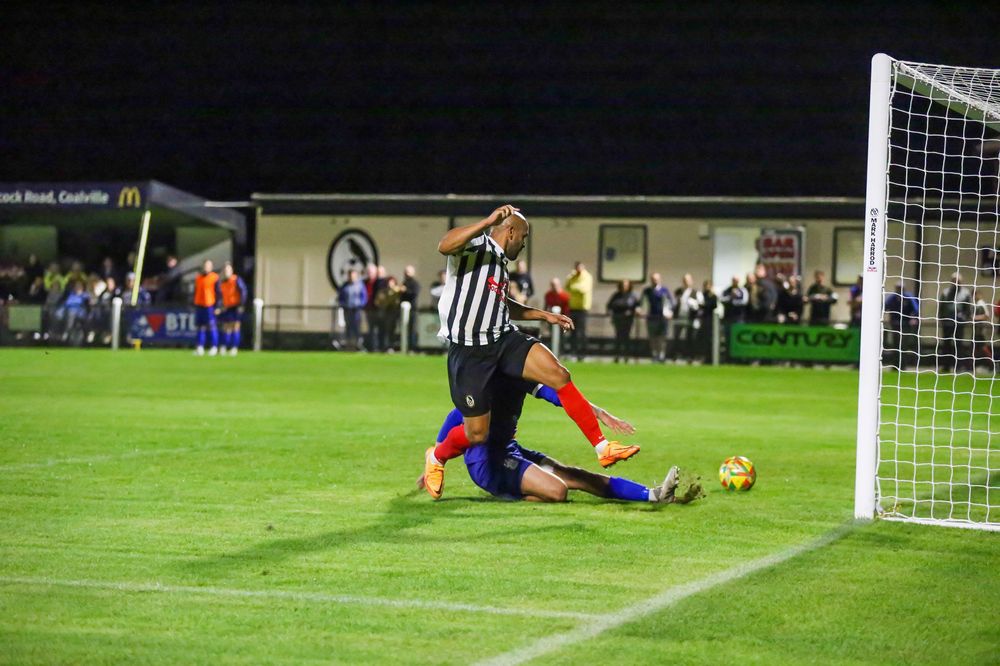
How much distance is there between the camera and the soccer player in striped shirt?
26.9 ft

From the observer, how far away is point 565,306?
29781mm

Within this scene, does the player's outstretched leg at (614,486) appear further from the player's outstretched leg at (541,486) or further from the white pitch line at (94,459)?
the white pitch line at (94,459)

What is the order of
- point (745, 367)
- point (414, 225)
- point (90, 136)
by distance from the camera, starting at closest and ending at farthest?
point (745, 367) < point (414, 225) < point (90, 136)

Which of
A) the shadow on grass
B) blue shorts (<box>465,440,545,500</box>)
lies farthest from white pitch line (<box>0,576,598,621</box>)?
blue shorts (<box>465,440,545,500</box>)

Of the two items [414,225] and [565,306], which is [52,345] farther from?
[565,306]

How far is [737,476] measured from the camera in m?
9.40

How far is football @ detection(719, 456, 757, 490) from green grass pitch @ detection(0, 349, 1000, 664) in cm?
12

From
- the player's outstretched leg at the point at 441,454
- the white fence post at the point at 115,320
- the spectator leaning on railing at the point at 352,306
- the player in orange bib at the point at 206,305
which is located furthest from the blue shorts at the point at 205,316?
the player's outstretched leg at the point at 441,454

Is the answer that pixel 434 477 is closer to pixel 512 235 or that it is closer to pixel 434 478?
pixel 434 478

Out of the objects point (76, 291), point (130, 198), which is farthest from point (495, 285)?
point (130, 198)

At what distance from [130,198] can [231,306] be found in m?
6.46

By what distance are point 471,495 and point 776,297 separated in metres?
20.3

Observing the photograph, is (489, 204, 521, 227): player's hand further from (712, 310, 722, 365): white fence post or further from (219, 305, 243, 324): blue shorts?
(219, 305, 243, 324): blue shorts

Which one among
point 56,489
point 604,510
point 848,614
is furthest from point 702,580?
point 56,489
